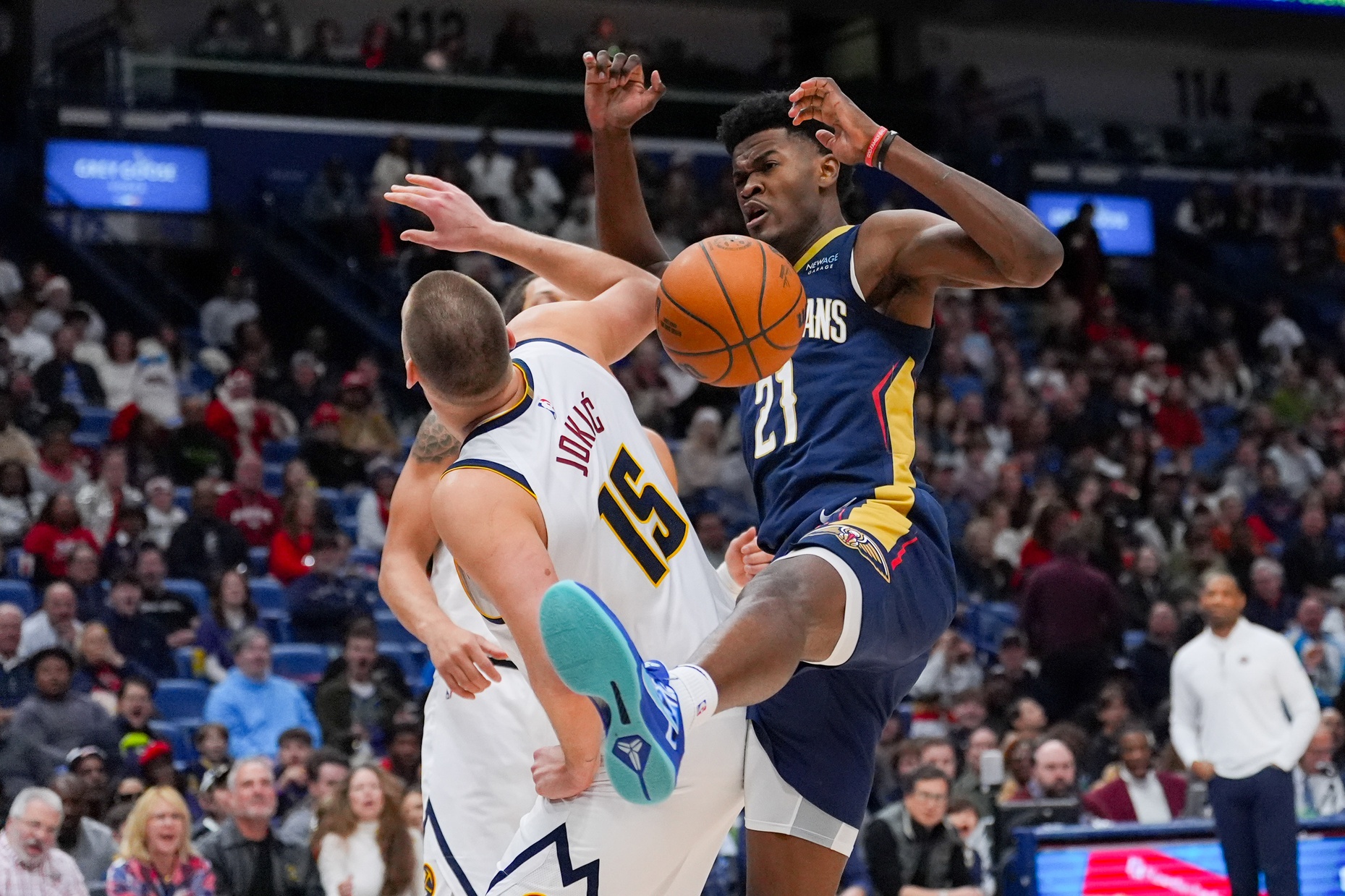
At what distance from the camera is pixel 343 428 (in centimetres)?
1470

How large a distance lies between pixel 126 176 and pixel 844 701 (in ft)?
49.4

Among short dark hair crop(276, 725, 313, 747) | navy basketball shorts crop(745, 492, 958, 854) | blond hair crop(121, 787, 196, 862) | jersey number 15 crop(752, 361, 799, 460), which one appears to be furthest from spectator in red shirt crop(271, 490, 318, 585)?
navy basketball shorts crop(745, 492, 958, 854)

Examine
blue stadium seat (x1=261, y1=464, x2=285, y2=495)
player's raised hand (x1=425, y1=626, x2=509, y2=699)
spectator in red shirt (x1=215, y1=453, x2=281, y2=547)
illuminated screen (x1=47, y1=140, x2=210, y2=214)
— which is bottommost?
player's raised hand (x1=425, y1=626, x2=509, y2=699)

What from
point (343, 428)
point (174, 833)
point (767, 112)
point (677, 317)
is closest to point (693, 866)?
point (677, 317)

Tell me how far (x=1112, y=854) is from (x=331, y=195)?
464 inches

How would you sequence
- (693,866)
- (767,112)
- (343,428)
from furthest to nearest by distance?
(343,428) → (767,112) → (693,866)

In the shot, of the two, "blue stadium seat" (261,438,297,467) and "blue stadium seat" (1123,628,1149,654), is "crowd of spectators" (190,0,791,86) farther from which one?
"blue stadium seat" (1123,628,1149,654)

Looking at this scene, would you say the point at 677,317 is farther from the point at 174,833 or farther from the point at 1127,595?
the point at 1127,595

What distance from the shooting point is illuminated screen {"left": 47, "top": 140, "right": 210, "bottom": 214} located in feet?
57.2

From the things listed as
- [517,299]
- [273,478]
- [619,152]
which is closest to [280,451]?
[273,478]

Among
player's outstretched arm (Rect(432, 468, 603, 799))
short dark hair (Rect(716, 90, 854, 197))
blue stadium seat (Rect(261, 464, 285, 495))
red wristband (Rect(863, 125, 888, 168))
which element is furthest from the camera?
blue stadium seat (Rect(261, 464, 285, 495))

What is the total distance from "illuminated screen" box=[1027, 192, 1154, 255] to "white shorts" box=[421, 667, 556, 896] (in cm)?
1869

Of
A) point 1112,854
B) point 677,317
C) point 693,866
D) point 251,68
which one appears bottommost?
point 1112,854

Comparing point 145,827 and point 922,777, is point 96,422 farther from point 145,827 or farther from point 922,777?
point 922,777
